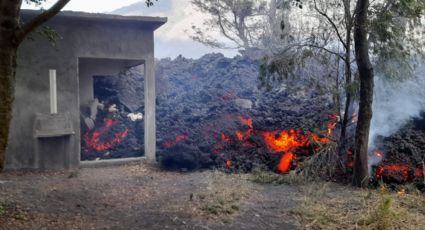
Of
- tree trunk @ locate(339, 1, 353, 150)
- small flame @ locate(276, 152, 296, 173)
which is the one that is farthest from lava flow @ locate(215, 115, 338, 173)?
tree trunk @ locate(339, 1, 353, 150)

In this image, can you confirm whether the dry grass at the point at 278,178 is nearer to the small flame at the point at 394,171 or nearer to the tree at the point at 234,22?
the small flame at the point at 394,171

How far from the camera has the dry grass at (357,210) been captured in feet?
19.6

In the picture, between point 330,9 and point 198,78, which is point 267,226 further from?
point 198,78

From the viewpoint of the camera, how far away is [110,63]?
46.3 feet

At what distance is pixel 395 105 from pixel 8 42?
10393 millimetres

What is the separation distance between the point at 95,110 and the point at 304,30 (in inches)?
302

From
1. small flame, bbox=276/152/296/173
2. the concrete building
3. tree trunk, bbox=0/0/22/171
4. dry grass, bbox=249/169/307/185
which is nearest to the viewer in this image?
tree trunk, bbox=0/0/22/171

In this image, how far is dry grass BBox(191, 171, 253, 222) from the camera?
259 inches

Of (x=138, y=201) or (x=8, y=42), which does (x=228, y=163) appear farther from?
(x=8, y=42)

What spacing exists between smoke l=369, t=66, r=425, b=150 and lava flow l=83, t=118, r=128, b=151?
772 cm

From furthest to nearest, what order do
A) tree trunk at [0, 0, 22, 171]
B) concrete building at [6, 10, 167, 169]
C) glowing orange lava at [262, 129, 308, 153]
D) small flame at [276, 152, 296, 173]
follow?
glowing orange lava at [262, 129, 308, 153]
small flame at [276, 152, 296, 173]
concrete building at [6, 10, 167, 169]
tree trunk at [0, 0, 22, 171]

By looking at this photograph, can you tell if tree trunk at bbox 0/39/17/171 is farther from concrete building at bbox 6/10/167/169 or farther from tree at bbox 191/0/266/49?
tree at bbox 191/0/266/49

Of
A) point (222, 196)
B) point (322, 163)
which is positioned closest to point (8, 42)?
point (222, 196)

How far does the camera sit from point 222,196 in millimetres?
7383
